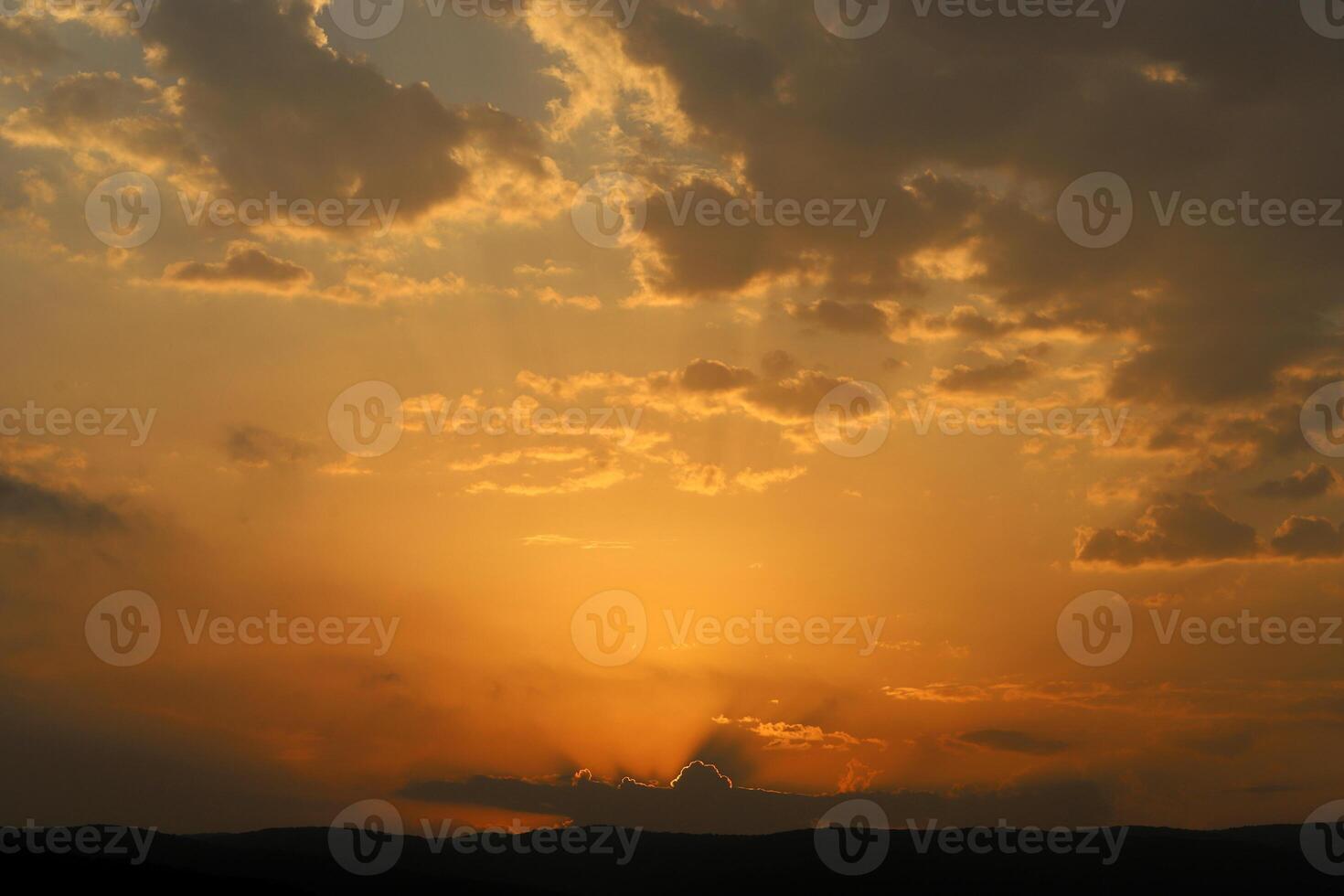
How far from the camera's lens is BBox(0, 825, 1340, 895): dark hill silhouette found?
157500 millimetres

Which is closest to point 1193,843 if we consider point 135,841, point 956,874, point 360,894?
point 956,874

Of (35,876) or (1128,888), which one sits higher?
(1128,888)

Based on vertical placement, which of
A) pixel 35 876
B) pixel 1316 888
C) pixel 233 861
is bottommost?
pixel 35 876

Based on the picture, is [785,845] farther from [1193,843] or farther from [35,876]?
[35,876]

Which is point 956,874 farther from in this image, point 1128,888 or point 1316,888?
point 1316,888

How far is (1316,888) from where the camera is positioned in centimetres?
16550

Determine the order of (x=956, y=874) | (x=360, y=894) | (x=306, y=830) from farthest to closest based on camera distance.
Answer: (x=306, y=830) → (x=956, y=874) → (x=360, y=894)

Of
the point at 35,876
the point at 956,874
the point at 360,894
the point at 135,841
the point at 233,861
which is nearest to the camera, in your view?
the point at 35,876

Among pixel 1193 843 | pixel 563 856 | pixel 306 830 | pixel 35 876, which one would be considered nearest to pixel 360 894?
pixel 35 876

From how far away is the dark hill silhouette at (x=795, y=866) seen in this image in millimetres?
157500

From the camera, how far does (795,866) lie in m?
171

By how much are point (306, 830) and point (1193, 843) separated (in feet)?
463

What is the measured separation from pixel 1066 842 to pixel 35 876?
15043 cm

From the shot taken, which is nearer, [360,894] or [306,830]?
[360,894]
